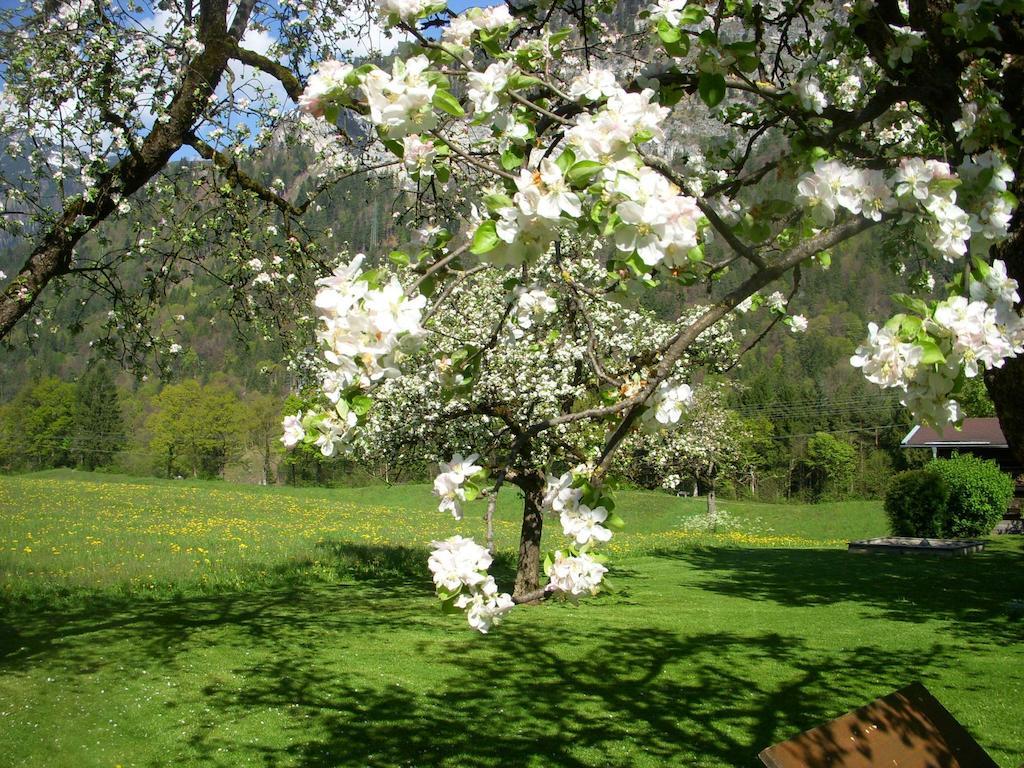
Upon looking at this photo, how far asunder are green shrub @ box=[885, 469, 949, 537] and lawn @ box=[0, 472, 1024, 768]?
6451mm

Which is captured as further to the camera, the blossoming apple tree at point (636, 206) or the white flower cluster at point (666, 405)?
the white flower cluster at point (666, 405)

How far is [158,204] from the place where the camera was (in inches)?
296

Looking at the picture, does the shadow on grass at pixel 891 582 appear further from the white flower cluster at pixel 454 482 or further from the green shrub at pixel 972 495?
the white flower cluster at pixel 454 482

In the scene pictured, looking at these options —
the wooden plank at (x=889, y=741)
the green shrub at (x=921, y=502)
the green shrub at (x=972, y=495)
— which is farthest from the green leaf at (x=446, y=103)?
the green shrub at (x=972, y=495)

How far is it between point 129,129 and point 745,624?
30.5 ft

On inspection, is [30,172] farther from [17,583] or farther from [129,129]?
[17,583]

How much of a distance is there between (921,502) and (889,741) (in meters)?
24.2

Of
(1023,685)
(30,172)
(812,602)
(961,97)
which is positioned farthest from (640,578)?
(961,97)

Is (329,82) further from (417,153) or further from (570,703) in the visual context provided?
(570,703)

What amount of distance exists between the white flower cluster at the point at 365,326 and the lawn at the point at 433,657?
15.7ft

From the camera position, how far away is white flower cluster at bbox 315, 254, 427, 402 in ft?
5.34

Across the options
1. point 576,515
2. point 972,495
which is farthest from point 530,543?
point 972,495

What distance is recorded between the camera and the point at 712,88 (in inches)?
84.5

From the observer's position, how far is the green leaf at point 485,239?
168cm
